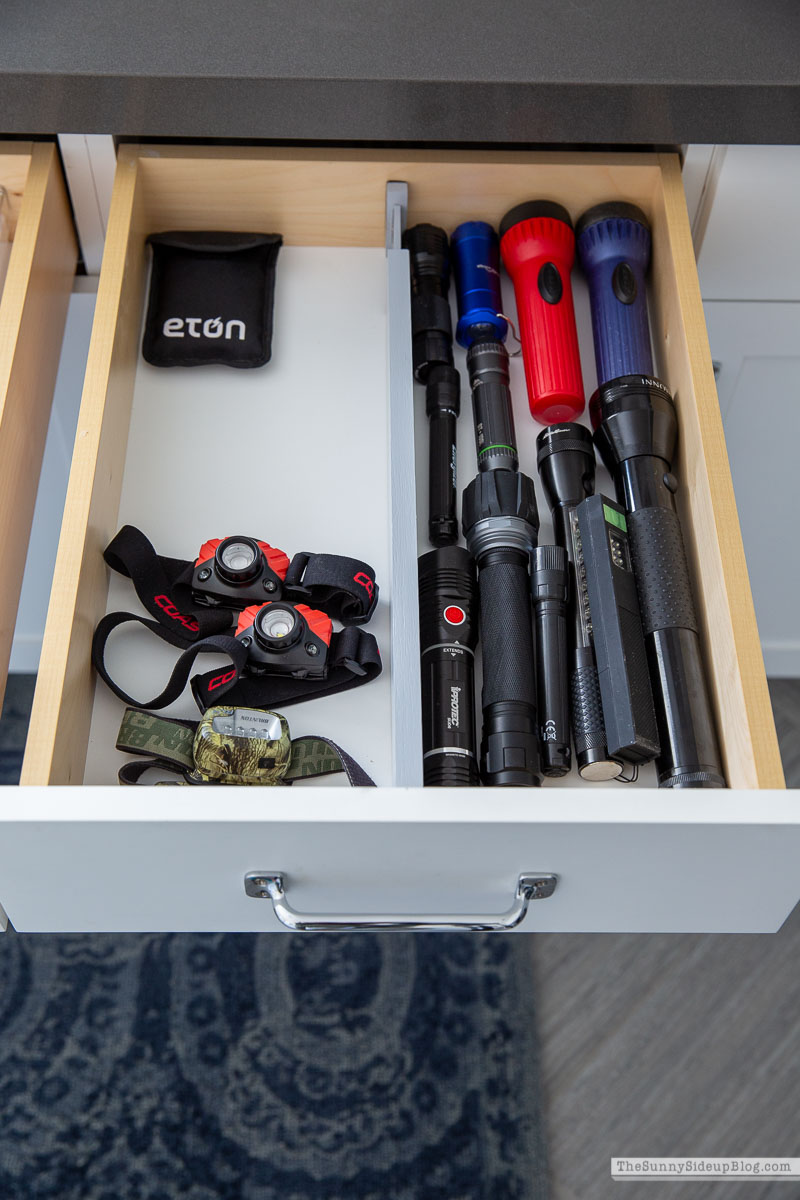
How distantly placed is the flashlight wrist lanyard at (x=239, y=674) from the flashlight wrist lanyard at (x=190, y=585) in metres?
0.02

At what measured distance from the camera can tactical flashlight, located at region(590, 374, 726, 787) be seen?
2.55 ft

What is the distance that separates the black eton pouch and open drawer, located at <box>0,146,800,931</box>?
0.06 ft

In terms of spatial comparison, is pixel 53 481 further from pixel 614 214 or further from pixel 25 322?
pixel 614 214

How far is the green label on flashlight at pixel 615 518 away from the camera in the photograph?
853mm

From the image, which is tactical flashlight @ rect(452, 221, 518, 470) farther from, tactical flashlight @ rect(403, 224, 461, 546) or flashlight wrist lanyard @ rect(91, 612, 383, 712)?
flashlight wrist lanyard @ rect(91, 612, 383, 712)

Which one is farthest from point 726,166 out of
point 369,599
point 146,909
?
point 146,909

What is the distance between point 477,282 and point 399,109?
0.57 ft

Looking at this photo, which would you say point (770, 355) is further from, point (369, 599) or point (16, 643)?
point (16, 643)

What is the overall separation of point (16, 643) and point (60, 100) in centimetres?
75

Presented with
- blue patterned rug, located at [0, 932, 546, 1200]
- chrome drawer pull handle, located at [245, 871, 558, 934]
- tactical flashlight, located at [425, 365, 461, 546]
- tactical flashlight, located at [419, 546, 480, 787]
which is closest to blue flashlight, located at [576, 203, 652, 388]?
tactical flashlight, located at [425, 365, 461, 546]

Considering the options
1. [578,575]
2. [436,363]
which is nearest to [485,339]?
[436,363]

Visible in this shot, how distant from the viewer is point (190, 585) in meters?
0.85

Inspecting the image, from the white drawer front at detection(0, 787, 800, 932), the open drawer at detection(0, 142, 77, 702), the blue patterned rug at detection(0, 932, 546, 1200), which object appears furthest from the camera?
the blue patterned rug at detection(0, 932, 546, 1200)

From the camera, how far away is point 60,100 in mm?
921
